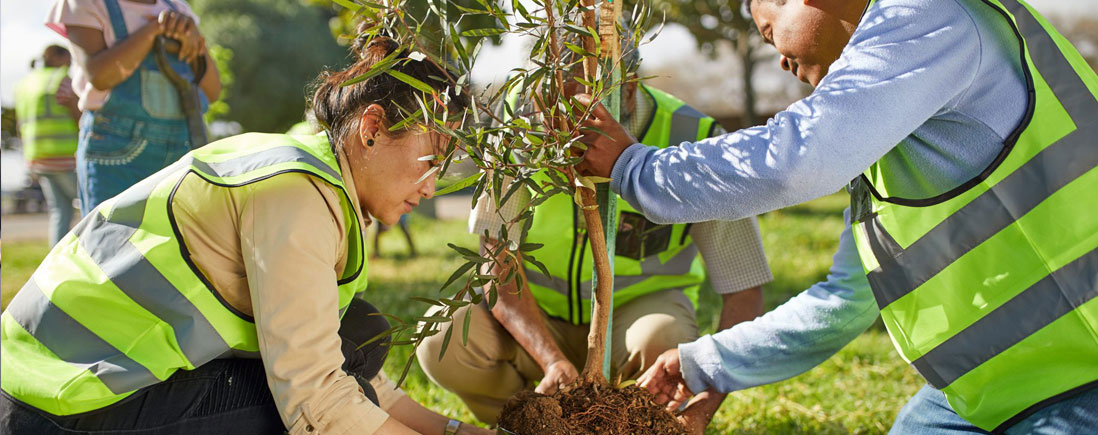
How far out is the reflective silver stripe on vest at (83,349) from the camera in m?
1.73

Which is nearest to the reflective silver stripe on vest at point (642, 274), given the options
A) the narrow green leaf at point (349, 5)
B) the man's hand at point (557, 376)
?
the man's hand at point (557, 376)

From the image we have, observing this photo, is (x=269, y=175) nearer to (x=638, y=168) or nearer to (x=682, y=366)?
(x=638, y=168)

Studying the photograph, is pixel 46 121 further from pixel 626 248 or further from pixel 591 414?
pixel 591 414

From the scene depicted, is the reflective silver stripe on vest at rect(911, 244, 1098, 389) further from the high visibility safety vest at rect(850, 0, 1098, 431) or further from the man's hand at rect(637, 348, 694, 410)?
the man's hand at rect(637, 348, 694, 410)

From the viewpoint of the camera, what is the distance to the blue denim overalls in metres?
3.41

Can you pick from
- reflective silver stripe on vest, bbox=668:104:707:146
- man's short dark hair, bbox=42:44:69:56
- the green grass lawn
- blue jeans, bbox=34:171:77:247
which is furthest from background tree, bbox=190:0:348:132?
reflective silver stripe on vest, bbox=668:104:707:146

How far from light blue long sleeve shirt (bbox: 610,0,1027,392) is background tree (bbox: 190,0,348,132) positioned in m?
23.3

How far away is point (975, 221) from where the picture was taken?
64.8 inches

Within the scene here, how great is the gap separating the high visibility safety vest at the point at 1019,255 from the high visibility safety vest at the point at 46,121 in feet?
15.8

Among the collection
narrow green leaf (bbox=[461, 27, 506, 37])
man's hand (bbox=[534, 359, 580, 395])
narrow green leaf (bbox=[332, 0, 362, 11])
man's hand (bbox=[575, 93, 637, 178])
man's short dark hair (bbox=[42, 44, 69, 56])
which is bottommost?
man's hand (bbox=[534, 359, 580, 395])

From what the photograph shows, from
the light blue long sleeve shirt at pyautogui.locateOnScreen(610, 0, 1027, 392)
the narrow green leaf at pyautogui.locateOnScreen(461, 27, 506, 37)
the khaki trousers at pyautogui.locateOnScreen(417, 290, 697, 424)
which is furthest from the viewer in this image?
the khaki trousers at pyautogui.locateOnScreen(417, 290, 697, 424)

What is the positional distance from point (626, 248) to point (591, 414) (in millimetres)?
927

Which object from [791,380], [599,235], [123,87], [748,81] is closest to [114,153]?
[123,87]

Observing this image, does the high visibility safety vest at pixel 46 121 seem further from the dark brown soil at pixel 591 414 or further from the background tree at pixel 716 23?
the background tree at pixel 716 23
